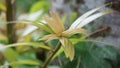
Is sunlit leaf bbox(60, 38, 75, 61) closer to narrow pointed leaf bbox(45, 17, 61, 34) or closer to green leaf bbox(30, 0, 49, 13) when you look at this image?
narrow pointed leaf bbox(45, 17, 61, 34)

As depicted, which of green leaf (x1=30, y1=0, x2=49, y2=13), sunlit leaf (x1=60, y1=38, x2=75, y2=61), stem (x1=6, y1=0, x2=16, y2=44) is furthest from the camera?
green leaf (x1=30, y1=0, x2=49, y2=13)

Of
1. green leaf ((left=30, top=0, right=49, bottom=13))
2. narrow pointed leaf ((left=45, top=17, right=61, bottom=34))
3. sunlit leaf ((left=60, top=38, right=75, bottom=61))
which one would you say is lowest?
green leaf ((left=30, top=0, right=49, bottom=13))

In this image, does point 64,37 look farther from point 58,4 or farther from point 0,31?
point 0,31

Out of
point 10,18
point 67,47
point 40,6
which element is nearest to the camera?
point 67,47

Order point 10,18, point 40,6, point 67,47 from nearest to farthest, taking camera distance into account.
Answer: point 67,47 < point 10,18 < point 40,6

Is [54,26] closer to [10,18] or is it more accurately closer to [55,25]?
[55,25]

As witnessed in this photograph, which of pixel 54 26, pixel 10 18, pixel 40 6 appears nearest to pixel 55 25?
pixel 54 26

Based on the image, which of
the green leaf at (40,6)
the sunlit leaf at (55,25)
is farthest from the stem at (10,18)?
the sunlit leaf at (55,25)

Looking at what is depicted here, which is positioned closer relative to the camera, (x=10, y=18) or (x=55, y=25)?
(x=55, y=25)

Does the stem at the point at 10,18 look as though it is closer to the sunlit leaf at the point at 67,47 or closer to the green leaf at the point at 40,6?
the green leaf at the point at 40,6

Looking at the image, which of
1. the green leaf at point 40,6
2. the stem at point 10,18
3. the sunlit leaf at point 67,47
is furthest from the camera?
the green leaf at point 40,6

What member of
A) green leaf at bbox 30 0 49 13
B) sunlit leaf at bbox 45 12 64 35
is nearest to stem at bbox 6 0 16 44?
green leaf at bbox 30 0 49 13

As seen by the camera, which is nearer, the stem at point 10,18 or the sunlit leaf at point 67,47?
the sunlit leaf at point 67,47
